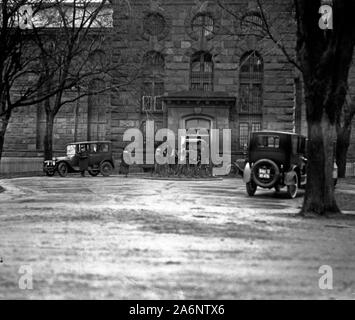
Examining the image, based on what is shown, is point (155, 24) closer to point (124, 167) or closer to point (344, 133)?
point (124, 167)

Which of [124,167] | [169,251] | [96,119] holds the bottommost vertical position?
[169,251]

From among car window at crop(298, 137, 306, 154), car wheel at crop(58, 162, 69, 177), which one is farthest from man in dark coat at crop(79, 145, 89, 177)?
car window at crop(298, 137, 306, 154)

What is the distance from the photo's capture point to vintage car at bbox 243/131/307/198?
19.2 m

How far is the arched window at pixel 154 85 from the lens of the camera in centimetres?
3925

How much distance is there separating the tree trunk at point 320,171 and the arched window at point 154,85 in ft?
86.2

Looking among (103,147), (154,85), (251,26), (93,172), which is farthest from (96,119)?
(251,26)

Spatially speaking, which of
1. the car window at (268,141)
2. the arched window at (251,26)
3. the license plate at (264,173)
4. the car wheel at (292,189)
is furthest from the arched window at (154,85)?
the car wheel at (292,189)

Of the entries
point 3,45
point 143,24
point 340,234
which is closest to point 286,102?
point 143,24

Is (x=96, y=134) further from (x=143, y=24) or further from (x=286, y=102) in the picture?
(x=286, y=102)

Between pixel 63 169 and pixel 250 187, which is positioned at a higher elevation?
pixel 63 169

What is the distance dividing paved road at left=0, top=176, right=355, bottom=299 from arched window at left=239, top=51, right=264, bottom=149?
24346 millimetres

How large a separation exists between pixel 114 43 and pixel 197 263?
32.8 meters

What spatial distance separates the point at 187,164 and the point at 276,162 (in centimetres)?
1239

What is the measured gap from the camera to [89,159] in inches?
1292
